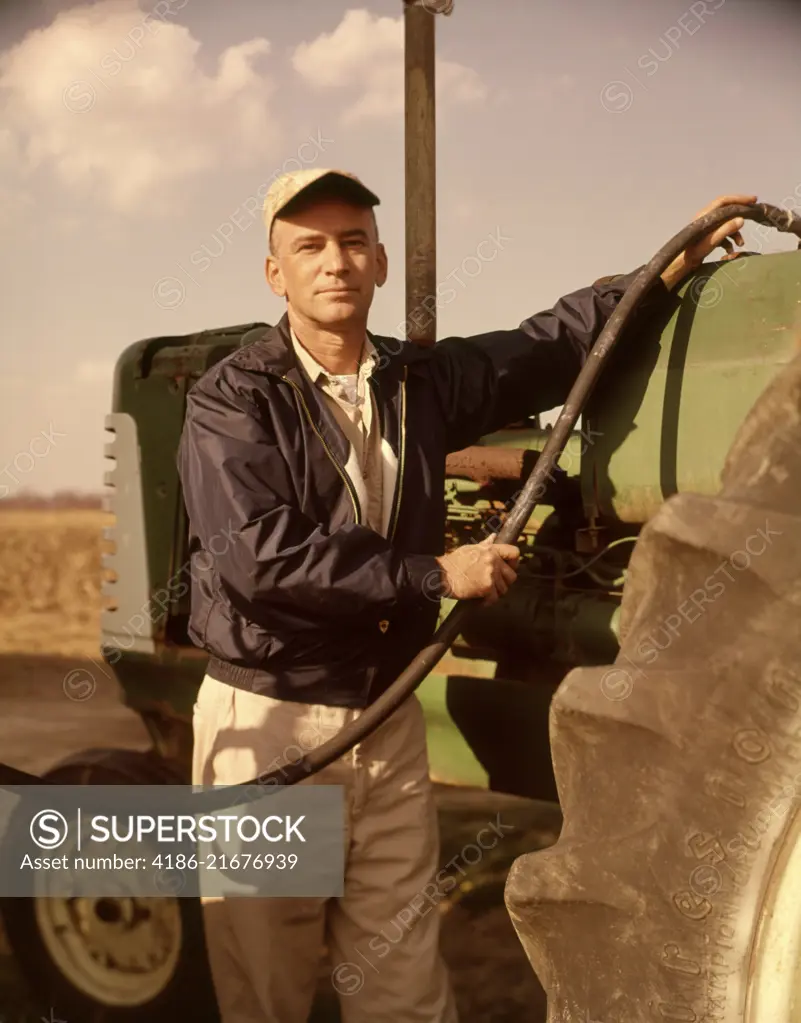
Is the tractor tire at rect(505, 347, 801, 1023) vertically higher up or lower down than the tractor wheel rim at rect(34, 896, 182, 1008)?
higher up

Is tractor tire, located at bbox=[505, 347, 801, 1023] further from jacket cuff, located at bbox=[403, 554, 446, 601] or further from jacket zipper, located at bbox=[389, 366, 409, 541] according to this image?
jacket zipper, located at bbox=[389, 366, 409, 541]

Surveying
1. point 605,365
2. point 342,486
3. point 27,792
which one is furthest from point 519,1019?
point 605,365

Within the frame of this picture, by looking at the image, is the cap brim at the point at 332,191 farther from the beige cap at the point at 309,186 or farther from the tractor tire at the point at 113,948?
the tractor tire at the point at 113,948

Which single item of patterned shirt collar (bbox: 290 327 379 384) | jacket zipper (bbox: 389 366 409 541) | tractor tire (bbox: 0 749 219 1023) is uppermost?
patterned shirt collar (bbox: 290 327 379 384)

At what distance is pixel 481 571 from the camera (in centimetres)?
176

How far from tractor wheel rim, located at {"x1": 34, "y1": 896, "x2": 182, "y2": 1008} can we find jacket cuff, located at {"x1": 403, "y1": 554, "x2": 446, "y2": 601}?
44.5 inches

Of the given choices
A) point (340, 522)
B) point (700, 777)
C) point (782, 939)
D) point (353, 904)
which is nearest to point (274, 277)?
point (340, 522)

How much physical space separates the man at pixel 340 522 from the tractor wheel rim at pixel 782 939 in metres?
0.71

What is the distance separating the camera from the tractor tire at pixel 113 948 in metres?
2.50

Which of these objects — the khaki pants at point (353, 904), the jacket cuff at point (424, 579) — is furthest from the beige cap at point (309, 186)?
the khaki pants at point (353, 904)

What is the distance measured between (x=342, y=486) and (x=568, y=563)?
513 millimetres

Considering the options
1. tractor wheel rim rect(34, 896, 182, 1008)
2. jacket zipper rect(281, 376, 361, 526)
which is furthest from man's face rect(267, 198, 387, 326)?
tractor wheel rim rect(34, 896, 182, 1008)

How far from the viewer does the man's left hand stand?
6.00 ft

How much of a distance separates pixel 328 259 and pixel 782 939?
123 cm
